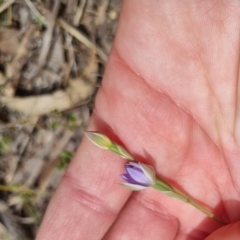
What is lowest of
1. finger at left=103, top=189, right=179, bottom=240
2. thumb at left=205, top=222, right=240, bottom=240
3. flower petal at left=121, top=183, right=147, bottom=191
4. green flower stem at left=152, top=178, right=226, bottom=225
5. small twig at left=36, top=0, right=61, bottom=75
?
finger at left=103, top=189, right=179, bottom=240

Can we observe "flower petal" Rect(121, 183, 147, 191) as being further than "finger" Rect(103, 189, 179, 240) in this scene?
No

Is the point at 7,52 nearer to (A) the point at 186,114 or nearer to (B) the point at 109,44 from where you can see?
(B) the point at 109,44

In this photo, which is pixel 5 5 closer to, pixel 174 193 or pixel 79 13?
pixel 79 13

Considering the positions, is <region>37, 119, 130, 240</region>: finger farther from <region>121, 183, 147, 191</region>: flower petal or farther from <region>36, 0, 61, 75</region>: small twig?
<region>36, 0, 61, 75</region>: small twig

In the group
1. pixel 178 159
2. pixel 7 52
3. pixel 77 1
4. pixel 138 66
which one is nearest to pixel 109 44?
pixel 77 1

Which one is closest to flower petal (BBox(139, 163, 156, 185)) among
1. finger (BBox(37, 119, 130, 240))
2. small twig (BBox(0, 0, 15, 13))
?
finger (BBox(37, 119, 130, 240))

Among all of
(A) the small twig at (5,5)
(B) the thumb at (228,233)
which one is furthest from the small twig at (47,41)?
(B) the thumb at (228,233)
